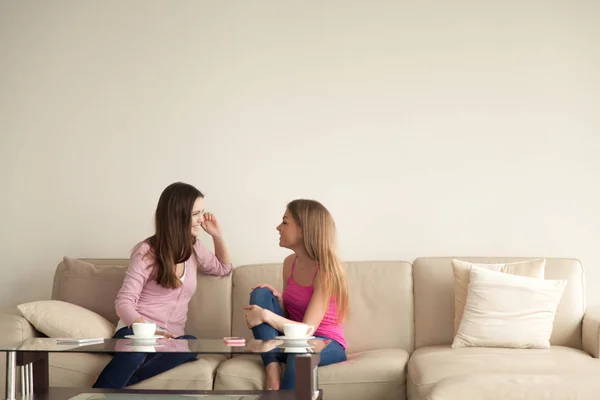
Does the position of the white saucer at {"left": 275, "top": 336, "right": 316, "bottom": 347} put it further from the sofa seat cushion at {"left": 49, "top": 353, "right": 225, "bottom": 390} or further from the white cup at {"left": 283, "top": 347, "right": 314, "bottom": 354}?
→ the sofa seat cushion at {"left": 49, "top": 353, "right": 225, "bottom": 390}

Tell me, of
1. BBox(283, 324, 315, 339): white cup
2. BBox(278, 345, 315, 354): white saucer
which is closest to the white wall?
BBox(283, 324, 315, 339): white cup

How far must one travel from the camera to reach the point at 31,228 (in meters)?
4.45

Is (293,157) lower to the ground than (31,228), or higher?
higher

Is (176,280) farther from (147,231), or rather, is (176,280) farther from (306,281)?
(147,231)

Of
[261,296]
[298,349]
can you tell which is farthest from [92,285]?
[298,349]

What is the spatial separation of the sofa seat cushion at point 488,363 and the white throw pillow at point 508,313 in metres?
0.07

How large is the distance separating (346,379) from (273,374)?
1.00ft

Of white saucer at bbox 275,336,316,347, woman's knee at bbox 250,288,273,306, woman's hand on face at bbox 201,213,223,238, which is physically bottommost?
white saucer at bbox 275,336,316,347

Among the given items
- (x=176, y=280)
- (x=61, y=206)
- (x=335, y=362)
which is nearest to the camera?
(x=335, y=362)

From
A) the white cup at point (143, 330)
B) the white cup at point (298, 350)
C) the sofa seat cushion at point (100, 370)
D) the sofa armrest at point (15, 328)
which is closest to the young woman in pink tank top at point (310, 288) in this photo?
the sofa seat cushion at point (100, 370)

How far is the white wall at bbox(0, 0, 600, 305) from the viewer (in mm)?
4133

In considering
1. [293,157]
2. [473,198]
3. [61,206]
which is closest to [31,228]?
[61,206]

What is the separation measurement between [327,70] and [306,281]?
134 centimetres

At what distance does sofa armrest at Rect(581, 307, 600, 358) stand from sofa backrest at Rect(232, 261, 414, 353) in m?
0.77
